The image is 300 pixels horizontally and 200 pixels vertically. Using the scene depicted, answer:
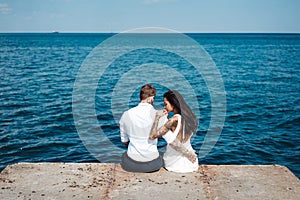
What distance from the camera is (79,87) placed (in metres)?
28.4

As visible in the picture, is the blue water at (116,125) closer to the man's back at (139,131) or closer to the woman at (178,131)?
the man's back at (139,131)

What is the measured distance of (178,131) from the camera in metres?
6.94

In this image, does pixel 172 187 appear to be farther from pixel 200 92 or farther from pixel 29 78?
pixel 29 78

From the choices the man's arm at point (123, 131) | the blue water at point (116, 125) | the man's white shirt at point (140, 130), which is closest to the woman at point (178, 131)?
the man's white shirt at point (140, 130)

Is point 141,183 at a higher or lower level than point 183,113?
lower

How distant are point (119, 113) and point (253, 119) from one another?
7.38 metres

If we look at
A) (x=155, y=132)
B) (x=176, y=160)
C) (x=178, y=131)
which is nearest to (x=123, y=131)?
(x=155, y=132)

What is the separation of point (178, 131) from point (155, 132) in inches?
18.2

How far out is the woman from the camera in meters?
6.86

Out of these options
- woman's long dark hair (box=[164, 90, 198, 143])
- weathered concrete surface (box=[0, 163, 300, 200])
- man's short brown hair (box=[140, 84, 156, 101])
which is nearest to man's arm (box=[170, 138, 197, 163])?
woman's long dark hair (box=[164, 90, 198, 143])

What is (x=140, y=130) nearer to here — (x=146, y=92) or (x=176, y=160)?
(x=146, y=92)

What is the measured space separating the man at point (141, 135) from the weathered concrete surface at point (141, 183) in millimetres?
188

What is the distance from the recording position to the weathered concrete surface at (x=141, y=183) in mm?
6129

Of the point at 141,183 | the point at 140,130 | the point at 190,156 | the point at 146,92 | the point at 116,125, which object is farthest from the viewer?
the point at 116,125
